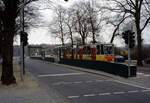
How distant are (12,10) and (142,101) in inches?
360

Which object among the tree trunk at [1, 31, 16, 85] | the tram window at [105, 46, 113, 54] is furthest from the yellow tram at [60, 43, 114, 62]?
the tree trunk at [1, 31, 16, 85]

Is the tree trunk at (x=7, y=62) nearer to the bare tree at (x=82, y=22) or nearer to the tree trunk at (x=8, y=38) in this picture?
the tree trunk at (x=8, y=38)

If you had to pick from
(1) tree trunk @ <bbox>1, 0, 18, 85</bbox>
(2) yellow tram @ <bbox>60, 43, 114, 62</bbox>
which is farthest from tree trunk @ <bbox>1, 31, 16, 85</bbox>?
(2) yellow tram @ <bbox>60, 43, 114, 62</bbox>

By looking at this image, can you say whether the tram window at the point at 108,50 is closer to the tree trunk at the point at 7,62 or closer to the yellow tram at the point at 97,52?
the yellow tram at the point at 97,52

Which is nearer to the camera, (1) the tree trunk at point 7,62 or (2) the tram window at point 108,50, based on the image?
(1) the tree trunk at point 7,62

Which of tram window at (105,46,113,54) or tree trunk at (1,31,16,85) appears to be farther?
tram window at (105,46,113,54)

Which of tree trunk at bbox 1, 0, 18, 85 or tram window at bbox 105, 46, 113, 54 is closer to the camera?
tree trunk at bbox 1, 0, 18, 85

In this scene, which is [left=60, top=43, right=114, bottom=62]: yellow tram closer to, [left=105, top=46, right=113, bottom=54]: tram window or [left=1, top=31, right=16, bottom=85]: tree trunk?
[left=105, top=46, right=113, bottom=54]: tram window

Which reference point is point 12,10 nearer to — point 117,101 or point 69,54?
point 117,101

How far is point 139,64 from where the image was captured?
34656 millimetres

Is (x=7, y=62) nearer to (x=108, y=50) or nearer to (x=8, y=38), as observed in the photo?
(x=8, y=38)

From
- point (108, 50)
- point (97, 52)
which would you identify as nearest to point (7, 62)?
point (97, 52)

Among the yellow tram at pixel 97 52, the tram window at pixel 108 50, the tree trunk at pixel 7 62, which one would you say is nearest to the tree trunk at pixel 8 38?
the tree trunk at pixel 7 62

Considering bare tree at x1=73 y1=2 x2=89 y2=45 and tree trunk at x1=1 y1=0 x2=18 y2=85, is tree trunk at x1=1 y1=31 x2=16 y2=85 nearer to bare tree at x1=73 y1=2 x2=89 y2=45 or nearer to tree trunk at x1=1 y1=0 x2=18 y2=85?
tree trunk at x1=1 y1=0 x2=18 y2=85
